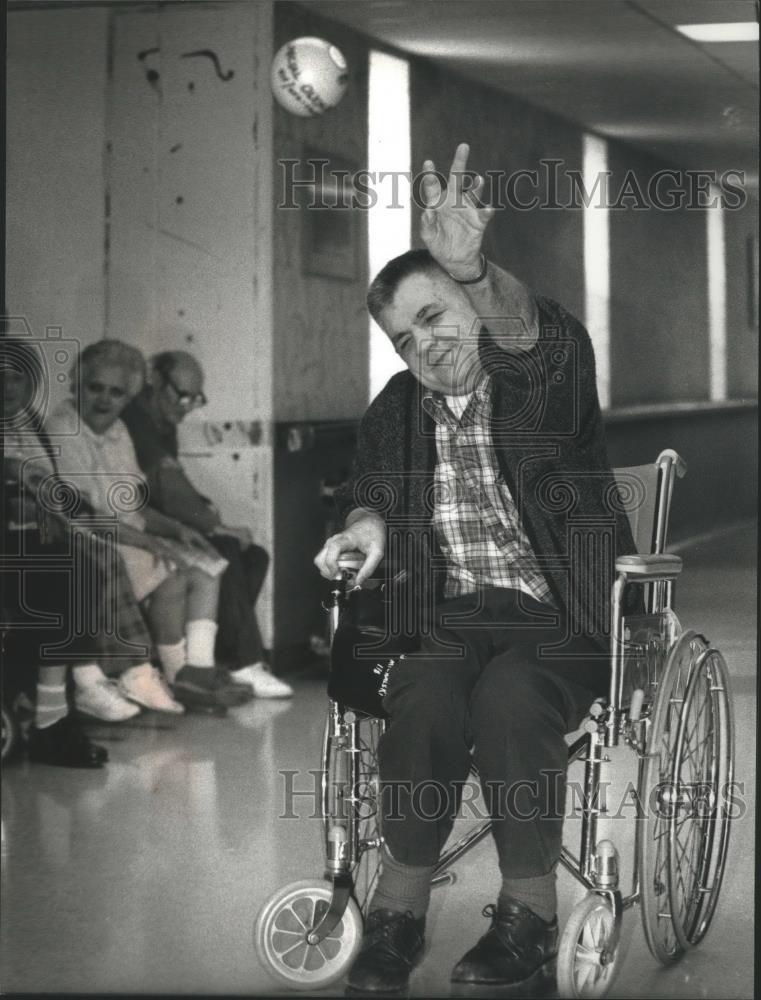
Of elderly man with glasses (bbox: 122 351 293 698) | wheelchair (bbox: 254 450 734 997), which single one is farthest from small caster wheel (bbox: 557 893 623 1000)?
elderly man with glasses (bbox: 122 351 293 698)

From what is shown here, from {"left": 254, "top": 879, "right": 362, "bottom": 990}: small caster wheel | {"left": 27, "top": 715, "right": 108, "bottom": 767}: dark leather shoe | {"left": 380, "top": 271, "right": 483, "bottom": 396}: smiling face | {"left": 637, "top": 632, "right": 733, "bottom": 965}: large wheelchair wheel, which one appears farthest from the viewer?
{"left": 27, "top": 715, "right": 108, "bottom": 767}: dark leather shoe

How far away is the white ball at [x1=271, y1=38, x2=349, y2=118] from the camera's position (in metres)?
2.53

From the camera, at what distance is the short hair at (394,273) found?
2.43 metres

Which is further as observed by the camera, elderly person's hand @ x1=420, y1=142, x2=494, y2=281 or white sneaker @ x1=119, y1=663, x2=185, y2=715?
white sneaker @ x1=119, y1=663, x2=185, y2=715

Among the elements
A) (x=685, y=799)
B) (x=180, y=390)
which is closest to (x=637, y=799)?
(x=685, y=799)

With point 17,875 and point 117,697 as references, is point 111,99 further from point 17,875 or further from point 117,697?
point 17,875

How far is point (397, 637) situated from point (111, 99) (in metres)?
1.08

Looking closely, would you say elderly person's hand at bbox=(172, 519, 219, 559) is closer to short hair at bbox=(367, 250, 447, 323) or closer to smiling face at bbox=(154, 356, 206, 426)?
smiling face at bbox=(154, 356, 206, 426)

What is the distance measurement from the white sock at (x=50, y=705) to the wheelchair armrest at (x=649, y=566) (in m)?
1.18

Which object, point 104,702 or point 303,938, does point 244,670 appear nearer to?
point 104,702

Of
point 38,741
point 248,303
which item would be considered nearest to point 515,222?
→ point 248,303

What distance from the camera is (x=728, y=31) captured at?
8.10 feet

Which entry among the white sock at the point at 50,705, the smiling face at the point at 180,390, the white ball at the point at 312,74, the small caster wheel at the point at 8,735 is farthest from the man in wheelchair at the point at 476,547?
the small caster wheel at the point at 8,735

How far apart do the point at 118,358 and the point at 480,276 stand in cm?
71
